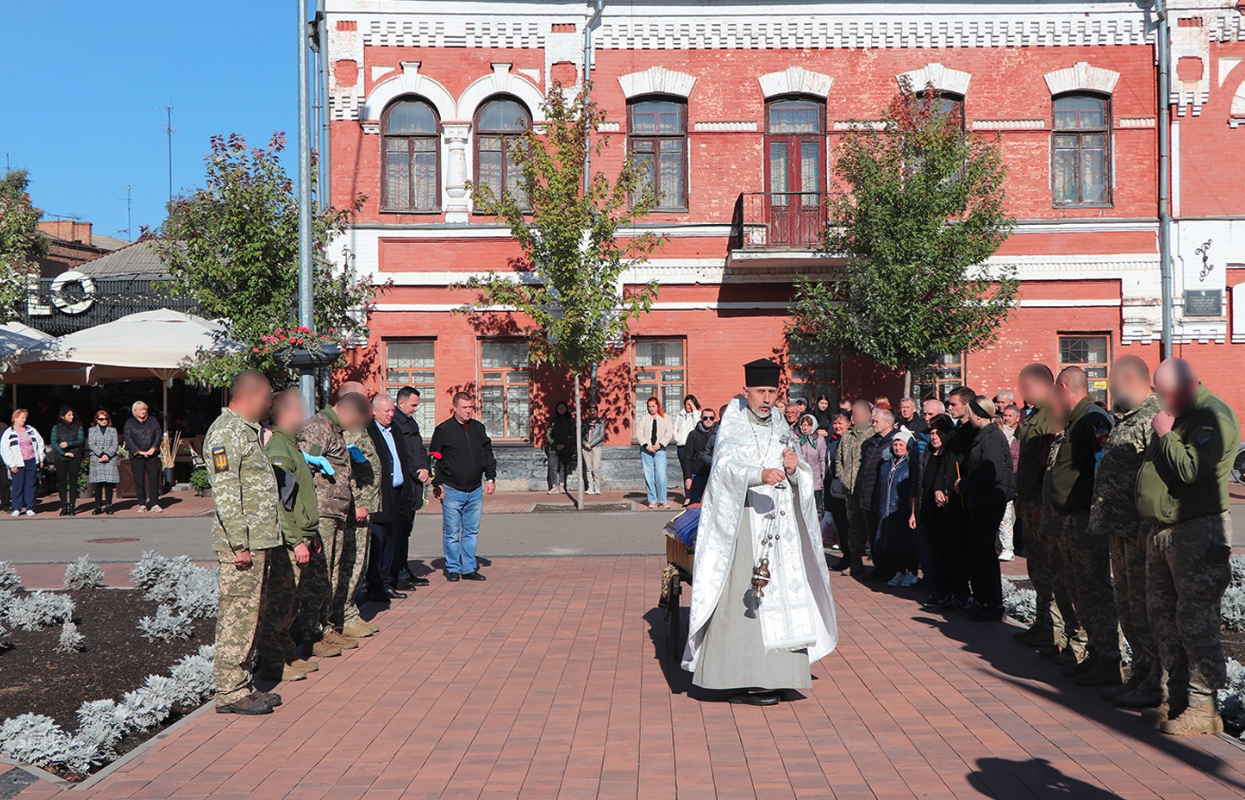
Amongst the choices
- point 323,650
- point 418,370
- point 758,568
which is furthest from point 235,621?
point 418,370

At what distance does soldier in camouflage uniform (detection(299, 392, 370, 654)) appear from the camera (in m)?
8.48

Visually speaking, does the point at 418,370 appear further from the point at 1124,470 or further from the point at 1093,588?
the point at 1124,470

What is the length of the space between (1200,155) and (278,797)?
2119cm

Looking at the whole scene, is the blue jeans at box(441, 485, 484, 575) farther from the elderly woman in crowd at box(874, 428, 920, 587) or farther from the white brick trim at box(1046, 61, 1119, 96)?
the white brick trim at box(1046, 61, 1119, 96)

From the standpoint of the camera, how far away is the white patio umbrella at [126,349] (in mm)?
19839

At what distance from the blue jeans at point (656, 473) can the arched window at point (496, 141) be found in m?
5.47

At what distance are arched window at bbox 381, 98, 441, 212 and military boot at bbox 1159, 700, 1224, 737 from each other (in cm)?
1762

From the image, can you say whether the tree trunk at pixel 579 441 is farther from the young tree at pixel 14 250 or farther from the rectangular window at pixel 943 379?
the young tree at pixel 14 250

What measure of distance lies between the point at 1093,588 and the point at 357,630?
17.7ft

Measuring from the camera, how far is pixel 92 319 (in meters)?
26.6

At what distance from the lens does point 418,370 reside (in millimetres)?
22062

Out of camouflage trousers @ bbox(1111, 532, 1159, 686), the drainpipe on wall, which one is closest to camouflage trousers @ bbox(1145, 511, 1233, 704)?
camouflage trousers @ bbox(1111, 532, 1159, 686)

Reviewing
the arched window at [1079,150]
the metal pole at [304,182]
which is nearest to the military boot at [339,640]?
the metal pole at [304,182]

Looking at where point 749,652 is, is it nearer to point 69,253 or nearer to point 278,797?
point 278,797
